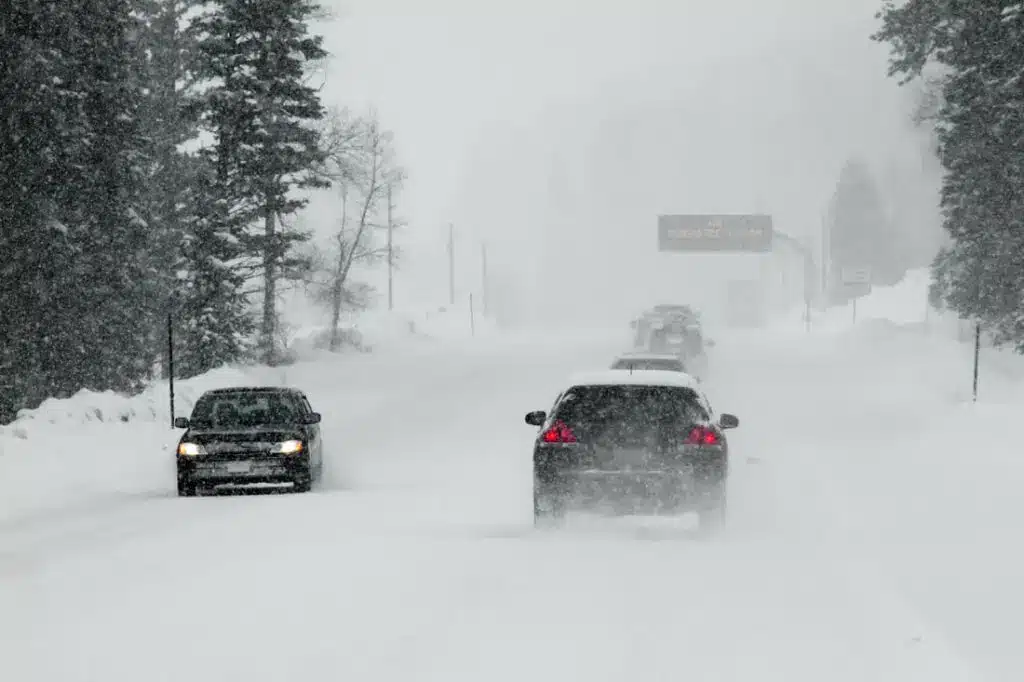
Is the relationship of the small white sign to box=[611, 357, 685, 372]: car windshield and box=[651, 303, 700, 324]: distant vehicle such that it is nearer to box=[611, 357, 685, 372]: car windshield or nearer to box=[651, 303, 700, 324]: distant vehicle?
box=[651, 303, 700, 324]: distant vehicle

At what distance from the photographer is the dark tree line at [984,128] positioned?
34656 mm

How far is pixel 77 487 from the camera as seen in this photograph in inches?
794

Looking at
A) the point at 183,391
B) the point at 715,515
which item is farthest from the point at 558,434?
the point at 183,391

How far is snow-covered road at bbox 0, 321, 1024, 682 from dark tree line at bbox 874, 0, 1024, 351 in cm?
1389

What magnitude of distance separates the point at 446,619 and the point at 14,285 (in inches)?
1022

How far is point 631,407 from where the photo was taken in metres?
14.1

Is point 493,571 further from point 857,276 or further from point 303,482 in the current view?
point 857,276

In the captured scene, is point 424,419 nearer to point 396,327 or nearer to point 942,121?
point 942,121

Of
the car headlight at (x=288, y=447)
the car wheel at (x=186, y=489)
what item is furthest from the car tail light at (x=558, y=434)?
the car wheel at (x=186, y=489)

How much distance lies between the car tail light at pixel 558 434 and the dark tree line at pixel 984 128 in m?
23.2

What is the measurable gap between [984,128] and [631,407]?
81.7 ft

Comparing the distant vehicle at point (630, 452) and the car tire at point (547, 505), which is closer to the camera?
the distant vehicle at point (630, 452)

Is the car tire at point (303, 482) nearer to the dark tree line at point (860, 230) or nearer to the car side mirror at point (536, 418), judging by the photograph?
the car side mirror at point (536, 418)

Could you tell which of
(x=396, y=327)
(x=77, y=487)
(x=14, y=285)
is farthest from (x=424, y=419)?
(x=396, y=327)
